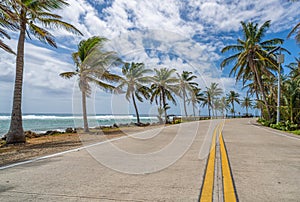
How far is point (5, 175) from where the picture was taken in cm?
415

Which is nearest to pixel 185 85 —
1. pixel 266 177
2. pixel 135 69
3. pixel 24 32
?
pixel 135 69

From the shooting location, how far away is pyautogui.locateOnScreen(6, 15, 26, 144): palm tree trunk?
33.1ft

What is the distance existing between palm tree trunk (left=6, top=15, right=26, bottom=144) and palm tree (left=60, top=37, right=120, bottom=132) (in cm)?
534

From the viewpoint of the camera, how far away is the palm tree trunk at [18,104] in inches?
397

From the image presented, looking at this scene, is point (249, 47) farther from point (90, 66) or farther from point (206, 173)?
point (206, 173)

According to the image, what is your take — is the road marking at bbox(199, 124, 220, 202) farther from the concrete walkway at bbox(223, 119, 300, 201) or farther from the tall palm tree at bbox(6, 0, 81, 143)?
the tall palm tree at bbox(6, 0, 81, 143)

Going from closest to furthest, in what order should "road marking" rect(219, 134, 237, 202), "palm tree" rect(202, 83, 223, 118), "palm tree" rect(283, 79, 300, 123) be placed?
1. "road marking" rect(219, 134, 237, 202)
2. "palm tree" rect(283, 79, 300, 123)
3. "palm tree" rect(202, 83, 223, 118)

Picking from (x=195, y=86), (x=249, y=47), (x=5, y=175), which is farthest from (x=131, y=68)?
(x=5, y=175)

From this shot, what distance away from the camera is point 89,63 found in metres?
→ 15.9

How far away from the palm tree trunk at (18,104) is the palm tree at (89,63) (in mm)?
5342

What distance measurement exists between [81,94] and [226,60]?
19763 millimetres

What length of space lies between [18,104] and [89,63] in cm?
639

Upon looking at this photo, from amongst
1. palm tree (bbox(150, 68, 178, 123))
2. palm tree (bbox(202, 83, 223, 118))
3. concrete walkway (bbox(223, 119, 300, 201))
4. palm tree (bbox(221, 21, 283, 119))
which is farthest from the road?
palm tree (bbox(202, 83, 223, 118))

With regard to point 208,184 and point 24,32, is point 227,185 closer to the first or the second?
point 208,184
